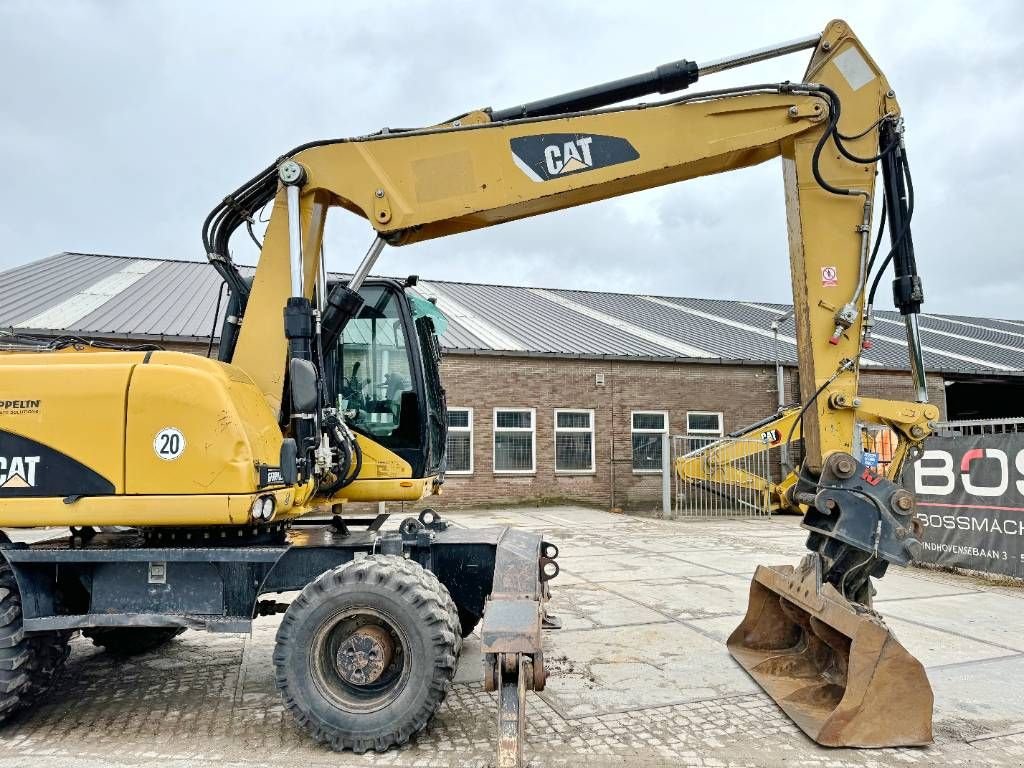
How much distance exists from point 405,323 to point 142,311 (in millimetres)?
14901

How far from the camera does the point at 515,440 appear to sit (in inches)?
750

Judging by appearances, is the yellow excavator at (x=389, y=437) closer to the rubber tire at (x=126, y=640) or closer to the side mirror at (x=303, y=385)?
the side mirror at (x=303, y=385)

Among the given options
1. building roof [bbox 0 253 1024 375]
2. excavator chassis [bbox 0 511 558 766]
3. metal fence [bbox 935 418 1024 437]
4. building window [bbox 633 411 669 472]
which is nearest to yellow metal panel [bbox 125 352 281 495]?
excavator chassis [bbox 0 511 558 766]

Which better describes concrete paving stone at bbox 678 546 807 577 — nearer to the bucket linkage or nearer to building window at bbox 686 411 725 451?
the bucket linkage

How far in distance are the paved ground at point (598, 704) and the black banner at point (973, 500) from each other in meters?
1.17

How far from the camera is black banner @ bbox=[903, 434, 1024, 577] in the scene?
29.3 ft

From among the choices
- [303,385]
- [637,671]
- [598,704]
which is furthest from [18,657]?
[637,671]

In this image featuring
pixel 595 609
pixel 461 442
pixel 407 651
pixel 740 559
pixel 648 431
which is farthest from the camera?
pixel 648 431

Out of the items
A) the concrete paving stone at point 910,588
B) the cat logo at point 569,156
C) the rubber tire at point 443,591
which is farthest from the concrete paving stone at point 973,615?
the cat logo at point 569,156

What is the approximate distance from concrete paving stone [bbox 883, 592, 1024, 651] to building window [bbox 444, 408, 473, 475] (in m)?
11.8

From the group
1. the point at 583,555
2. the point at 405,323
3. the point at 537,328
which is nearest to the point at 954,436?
the point at 583,555

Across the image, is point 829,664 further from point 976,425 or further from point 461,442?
point 461,442

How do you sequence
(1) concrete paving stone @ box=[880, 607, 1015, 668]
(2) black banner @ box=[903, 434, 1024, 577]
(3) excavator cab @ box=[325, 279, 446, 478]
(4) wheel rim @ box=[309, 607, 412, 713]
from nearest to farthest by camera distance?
(4) wheel rim @ box=[309, 607, 412, 713] → (3) excavator cab @ box=[325, 279, 446, 478] → (1) concrete paving stone @ box=[880, 607, 1015, 668] → (2) black banner @ box=[903, 434, 1024, 577]

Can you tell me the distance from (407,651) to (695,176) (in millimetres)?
3570
